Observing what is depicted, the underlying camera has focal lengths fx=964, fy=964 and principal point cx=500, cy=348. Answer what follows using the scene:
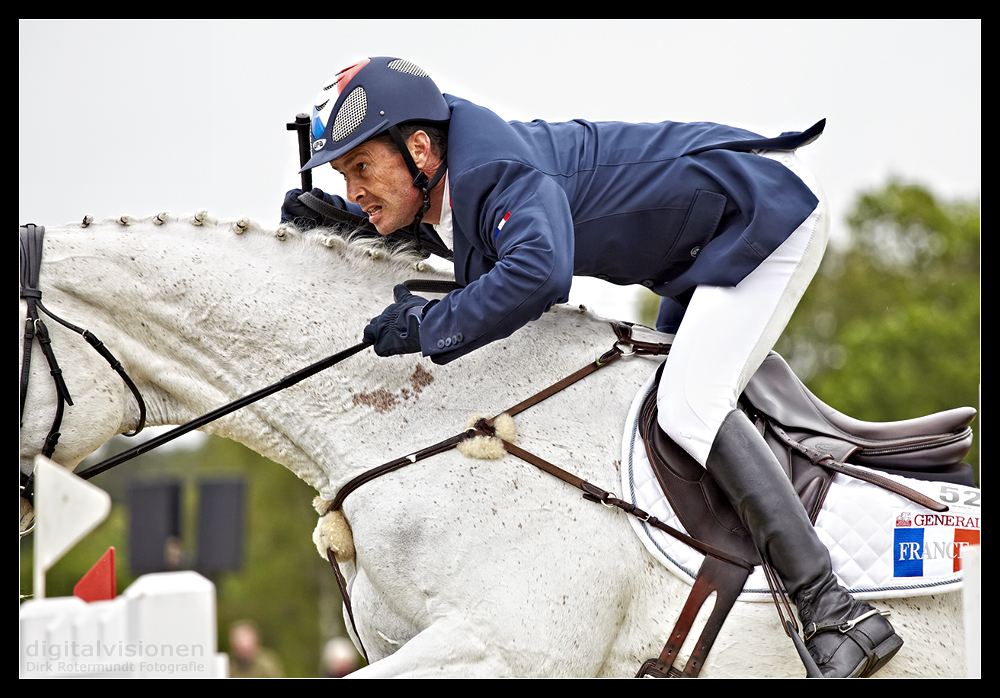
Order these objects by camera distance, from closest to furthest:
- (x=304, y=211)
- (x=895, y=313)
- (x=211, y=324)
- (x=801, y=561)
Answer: (x=801, y=561) < (x=211, y=324) < (x=304, y=211) < (x=895, y=313)

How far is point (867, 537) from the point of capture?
121 inches

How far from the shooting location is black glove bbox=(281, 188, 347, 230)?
11.8 ft

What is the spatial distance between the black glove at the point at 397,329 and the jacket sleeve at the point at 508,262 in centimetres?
5

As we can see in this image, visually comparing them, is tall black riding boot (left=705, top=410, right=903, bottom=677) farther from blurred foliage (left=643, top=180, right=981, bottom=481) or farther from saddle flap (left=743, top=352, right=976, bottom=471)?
blurred foliage (left=643, top=180, right=981, bottom=481)

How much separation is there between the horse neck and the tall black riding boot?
1.34 meters

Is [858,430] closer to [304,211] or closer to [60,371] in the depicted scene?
[304,211]

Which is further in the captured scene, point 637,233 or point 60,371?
point 637,233

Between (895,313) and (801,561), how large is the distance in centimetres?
1969

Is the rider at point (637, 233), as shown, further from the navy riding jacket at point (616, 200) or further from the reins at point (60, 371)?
the reins at point (60, 371)

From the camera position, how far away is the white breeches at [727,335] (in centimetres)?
304

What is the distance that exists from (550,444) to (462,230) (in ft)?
2.48

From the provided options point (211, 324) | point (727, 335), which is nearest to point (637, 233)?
point (727, 335)

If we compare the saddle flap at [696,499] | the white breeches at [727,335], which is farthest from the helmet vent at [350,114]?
the saddle flap at [696,499]
